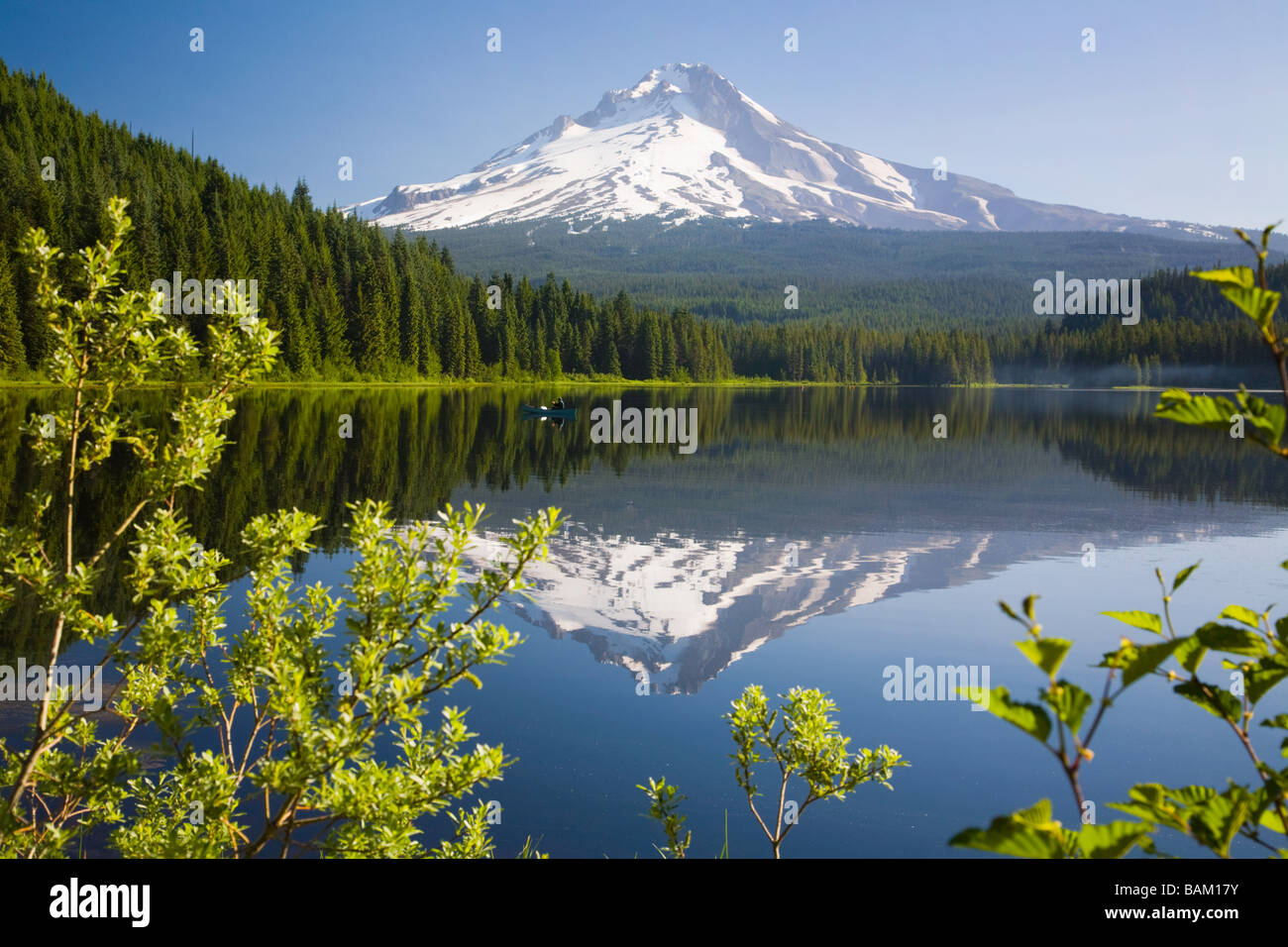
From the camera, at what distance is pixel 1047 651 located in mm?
1091

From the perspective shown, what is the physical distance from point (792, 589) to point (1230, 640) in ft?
39.5

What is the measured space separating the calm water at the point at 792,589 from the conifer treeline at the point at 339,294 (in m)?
37.0

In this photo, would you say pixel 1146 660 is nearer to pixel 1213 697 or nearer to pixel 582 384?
pixel 1213 697

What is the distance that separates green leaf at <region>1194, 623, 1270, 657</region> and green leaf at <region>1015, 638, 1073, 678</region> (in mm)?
792

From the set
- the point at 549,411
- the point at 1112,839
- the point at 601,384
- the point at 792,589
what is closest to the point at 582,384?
the point at 601,384

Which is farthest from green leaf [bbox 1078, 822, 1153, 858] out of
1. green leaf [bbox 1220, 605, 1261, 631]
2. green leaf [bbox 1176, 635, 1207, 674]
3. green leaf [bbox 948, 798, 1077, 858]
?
green leaf [bbox 1220, 605, 1261, 631]

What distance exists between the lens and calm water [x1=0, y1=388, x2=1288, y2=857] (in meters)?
7.16

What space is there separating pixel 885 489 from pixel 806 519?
20.2 ft

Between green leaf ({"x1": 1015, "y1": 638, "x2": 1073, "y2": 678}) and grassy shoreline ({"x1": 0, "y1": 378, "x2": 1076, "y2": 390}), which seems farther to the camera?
grassy shoreline ({"x1": 0, "y1": 378, "x2": 1076, "y2": 390})

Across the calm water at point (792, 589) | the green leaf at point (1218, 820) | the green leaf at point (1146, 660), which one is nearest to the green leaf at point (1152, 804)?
the green leaf at point (1218, 820)

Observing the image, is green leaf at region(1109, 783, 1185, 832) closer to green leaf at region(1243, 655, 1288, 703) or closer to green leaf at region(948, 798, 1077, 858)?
green leaf at region(1243, 655, 1288, 703)

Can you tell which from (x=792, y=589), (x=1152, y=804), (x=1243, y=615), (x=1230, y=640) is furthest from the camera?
(x=792, y=589)

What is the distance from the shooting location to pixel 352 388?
8044cm

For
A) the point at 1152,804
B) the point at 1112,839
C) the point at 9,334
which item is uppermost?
the point at 9,334
